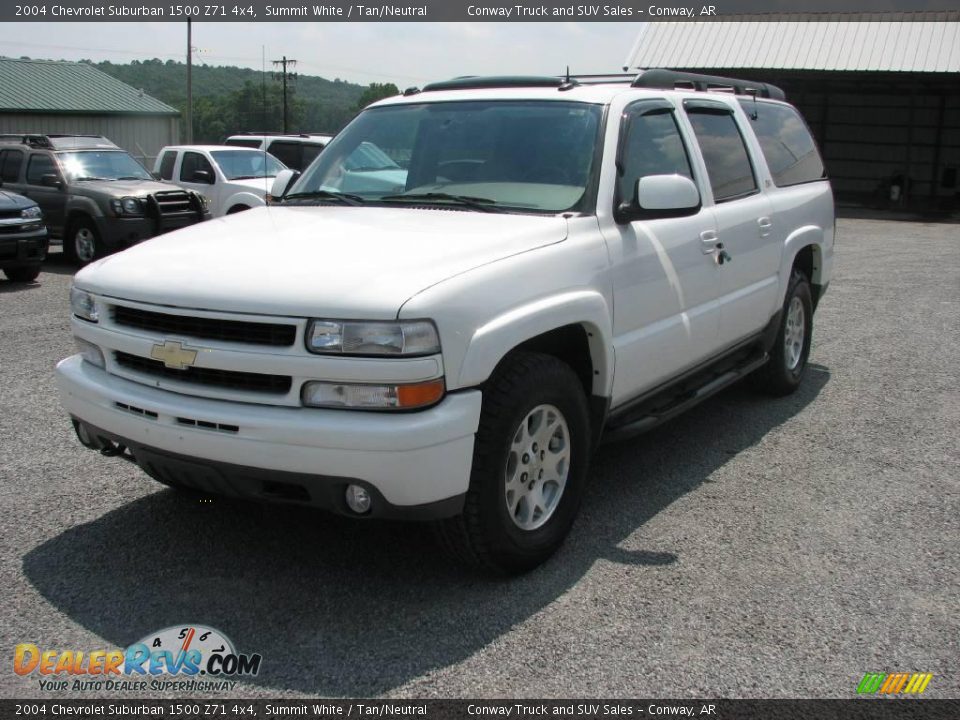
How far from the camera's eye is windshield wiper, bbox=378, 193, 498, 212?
424cm

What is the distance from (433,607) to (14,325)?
6964mm

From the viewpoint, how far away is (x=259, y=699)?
2992 millimetres

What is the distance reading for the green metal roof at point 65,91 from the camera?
45.3 metres

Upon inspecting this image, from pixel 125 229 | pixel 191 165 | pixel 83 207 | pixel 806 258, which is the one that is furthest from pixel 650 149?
pixel 191 165

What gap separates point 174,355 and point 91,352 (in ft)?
2.23

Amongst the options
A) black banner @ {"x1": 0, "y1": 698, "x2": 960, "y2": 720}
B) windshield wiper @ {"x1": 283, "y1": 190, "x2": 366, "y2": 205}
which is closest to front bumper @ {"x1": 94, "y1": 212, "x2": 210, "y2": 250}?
windshield wiper @ {"x1": 283, "y1": 190, "x2": 366, "y2": 205}

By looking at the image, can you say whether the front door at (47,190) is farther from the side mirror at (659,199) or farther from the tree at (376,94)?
the side mirror at (659,199)

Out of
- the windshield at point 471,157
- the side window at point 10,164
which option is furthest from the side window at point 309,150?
the windshield at point 471,157

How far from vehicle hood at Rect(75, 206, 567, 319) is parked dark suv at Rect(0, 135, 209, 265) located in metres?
9.64

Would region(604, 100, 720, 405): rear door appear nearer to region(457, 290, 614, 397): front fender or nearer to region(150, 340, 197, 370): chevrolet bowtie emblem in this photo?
region(457, 290, 614, 397): front fender

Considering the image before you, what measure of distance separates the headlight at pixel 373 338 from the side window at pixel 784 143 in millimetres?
3666

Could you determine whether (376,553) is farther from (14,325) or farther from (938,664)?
(14,325)

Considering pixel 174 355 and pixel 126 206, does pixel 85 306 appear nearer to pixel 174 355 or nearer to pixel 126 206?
pixel 174 355

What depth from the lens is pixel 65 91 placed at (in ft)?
157
